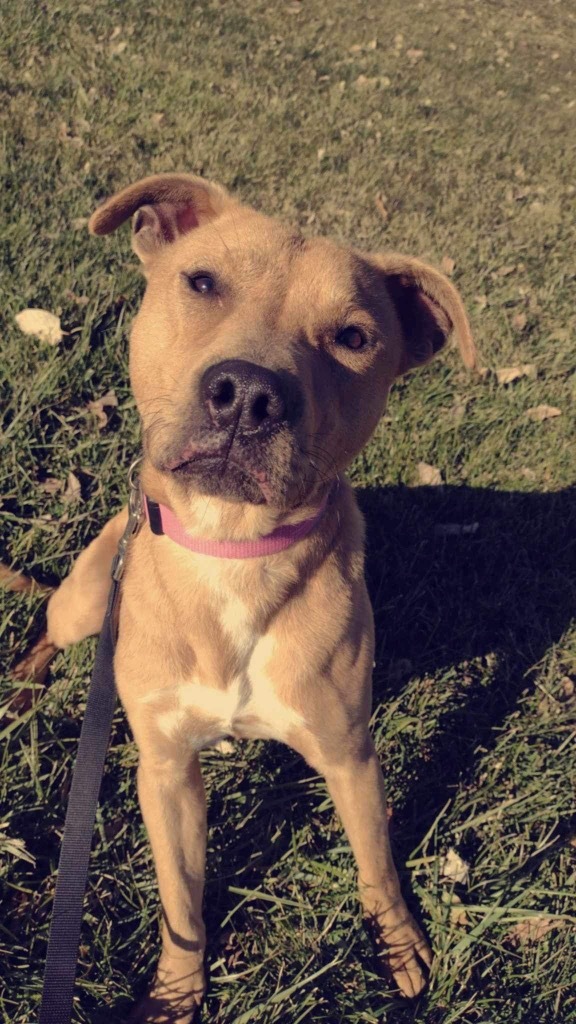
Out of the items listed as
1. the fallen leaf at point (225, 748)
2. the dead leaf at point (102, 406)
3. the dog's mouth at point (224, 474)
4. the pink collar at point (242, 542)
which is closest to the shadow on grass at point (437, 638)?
the fallen leaf at point (225, 748)

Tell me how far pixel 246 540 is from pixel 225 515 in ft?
0.39

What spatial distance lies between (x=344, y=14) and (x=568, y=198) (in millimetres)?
5179

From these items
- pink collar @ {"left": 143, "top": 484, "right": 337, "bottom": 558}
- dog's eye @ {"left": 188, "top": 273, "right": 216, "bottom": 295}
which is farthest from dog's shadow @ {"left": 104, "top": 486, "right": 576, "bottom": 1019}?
dog's eye @ {"left": 188, "top": 273, "right": 216, "bottom": 295}

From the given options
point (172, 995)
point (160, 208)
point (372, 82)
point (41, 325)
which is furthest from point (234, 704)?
point (372, 82)

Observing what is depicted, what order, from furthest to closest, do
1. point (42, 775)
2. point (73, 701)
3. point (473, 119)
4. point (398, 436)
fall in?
point (473, 119) → point (398, 436) → point (73, 701) → point (42, 775)

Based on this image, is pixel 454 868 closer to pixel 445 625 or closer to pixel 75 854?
pixel 445 625

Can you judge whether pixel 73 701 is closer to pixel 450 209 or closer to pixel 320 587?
pixel 320 587

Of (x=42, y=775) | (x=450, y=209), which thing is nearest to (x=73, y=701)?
(x=42, y=775)

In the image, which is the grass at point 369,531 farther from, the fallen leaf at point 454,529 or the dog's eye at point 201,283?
the dog's eye at point 201,283

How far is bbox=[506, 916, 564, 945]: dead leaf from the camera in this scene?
2959 mm

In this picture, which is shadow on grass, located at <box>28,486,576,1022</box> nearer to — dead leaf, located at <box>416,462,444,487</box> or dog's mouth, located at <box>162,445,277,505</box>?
dead leaf, located at <box>416,462,444,487</box>

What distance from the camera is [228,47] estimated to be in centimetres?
822

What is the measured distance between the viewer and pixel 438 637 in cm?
390

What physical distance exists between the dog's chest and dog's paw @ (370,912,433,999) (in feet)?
3.28
